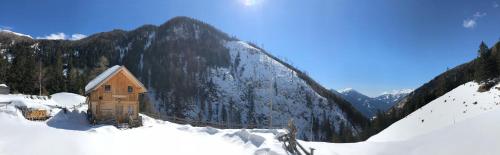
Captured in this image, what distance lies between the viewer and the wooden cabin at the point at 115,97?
141 feet

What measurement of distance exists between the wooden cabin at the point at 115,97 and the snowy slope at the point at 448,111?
139 feet

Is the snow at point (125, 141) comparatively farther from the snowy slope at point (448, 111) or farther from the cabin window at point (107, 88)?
the snowy slope at point (448, 111)

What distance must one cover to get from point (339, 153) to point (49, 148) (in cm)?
2132

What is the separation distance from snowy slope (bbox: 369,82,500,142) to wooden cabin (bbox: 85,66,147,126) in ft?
139

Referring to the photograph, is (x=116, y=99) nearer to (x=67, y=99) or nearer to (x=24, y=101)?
(x=24, y=101)

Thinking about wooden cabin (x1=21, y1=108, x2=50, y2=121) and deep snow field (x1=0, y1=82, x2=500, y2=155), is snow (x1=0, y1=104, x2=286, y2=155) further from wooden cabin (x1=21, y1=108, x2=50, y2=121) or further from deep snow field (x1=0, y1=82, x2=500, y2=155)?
wooden cabin (x1=21, y1=108, x2=50, y2=121)

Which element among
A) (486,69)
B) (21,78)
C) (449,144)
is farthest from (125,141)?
→ (486,69)

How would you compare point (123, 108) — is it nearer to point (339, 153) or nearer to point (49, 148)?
point (49, 148)

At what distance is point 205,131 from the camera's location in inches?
1393

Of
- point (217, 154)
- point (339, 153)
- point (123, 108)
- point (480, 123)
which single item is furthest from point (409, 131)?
point (217, 154)

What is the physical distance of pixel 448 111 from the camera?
76.4m

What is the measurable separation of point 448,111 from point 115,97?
63779mm

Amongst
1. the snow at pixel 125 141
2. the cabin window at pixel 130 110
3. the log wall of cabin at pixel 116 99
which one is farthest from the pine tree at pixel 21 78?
the snow at pixel 125 141

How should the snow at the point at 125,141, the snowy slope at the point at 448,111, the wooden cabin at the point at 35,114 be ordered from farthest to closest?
the snowy slope at the point at 448,111, the wooden cabin at the point at 35,114, the snow at the point at 125,141
